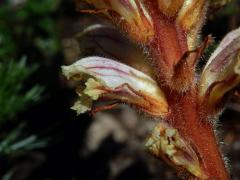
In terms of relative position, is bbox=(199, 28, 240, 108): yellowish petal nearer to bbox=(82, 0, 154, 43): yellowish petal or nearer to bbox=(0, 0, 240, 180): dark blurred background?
bbox=(82, 0, 154, 43): yellowish petal

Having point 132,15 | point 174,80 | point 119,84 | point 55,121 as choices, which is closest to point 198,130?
point 174,80

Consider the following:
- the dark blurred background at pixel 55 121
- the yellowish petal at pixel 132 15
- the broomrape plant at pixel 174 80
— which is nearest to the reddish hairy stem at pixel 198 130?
the broomrape plant at pixel 174 80

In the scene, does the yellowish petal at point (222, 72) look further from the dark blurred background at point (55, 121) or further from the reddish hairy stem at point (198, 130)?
the dark blurred background at point (55, 121)

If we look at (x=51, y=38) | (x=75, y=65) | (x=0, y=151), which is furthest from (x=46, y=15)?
(x=75, y=65)

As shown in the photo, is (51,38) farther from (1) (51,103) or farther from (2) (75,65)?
(2) (75,65)

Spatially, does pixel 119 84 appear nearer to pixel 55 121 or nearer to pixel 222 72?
pixel 222 72

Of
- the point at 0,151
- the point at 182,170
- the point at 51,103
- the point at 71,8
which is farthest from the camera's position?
the point at 71,8
